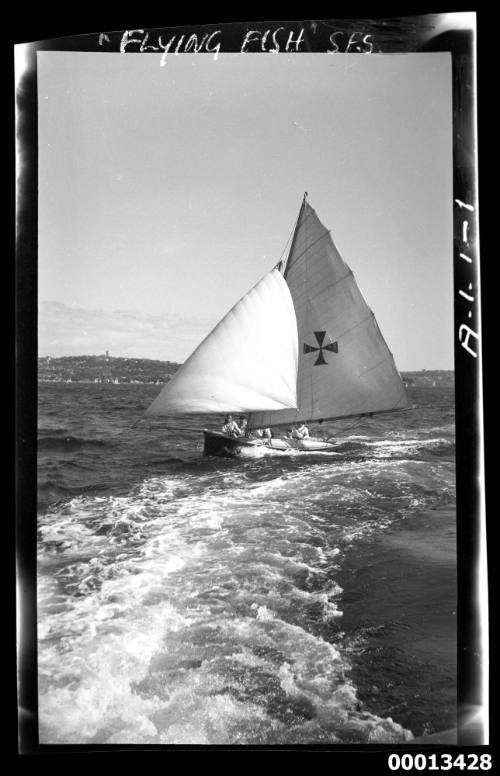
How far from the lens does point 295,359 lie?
5023 millimetres

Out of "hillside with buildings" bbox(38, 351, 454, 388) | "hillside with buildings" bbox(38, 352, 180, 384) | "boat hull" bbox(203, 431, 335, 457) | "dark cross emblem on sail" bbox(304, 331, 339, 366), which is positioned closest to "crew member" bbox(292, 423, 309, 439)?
"boat hull" bbox(203, 431, 335, 457)

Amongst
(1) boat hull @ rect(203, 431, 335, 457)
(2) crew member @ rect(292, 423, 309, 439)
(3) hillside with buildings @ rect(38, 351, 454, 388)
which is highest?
(3) hillside with buildings @ rect(38, 351, 454, 388)

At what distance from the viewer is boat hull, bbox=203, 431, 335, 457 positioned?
4.67m

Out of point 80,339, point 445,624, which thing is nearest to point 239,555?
point 445,624

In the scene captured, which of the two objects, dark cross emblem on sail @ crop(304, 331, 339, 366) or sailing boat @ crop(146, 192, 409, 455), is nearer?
sailing boat @ crop(146, 192, 409, 455)

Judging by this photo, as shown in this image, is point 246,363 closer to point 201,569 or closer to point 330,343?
point 330,343

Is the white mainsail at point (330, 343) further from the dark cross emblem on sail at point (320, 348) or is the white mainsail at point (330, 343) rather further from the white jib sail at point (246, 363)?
the white jib sail at point (246, 363)

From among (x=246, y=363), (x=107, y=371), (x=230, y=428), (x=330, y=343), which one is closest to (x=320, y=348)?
(x=330, y=343)

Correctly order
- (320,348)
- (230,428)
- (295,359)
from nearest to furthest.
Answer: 1. (230,428)
2. (295,359)
3. (320,348)

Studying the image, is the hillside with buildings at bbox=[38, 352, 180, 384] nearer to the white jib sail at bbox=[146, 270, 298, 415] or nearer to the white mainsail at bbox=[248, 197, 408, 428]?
the white jib sail at bbox=[146, 270, 298, 415]

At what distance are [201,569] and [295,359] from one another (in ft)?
6.22

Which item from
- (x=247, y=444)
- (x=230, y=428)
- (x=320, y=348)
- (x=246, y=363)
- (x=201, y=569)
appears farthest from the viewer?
(x=320, y=348)

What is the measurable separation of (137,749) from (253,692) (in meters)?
0.73

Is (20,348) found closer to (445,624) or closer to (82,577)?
(82,577)
